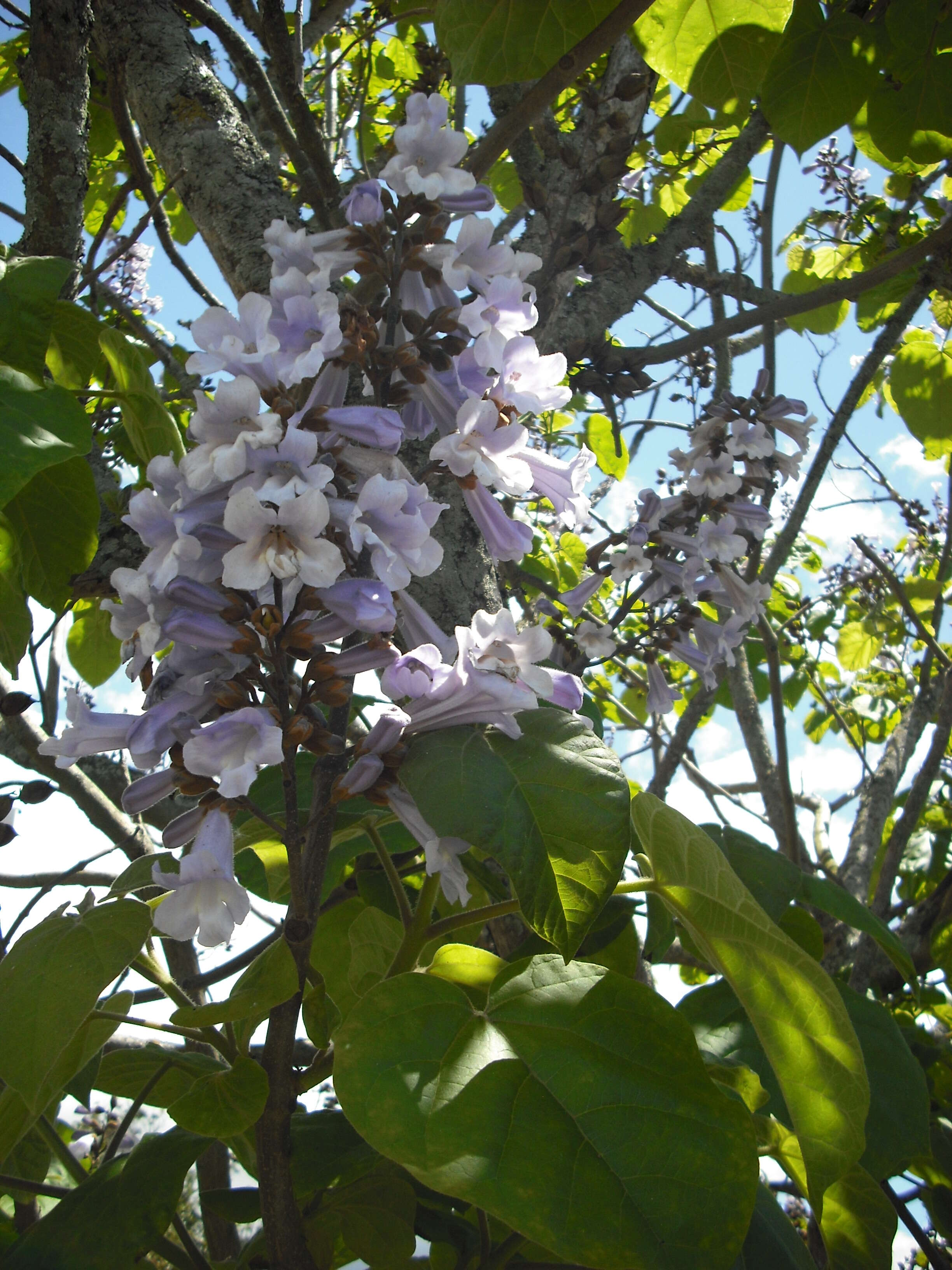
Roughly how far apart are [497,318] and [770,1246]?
1.17m

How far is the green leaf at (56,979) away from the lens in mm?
843

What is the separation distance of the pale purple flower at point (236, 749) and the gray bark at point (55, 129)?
49.8 inches

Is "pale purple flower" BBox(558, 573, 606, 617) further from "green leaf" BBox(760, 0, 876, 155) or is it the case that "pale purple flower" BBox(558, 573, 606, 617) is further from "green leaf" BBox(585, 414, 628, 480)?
"green leaf" BBox(760, 0, 876, 155)

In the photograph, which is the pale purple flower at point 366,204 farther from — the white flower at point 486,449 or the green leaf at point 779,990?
→ the green leaf at point 779,990

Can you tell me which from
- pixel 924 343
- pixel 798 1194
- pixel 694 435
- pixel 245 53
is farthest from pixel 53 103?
pixel 924 343

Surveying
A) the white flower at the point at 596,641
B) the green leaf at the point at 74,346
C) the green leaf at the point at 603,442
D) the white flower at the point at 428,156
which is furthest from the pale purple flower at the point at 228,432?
the green leaf at the point at 603,442

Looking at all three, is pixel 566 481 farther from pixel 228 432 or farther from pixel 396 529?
pixel 228 432

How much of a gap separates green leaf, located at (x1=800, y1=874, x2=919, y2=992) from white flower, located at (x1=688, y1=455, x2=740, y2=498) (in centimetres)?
105

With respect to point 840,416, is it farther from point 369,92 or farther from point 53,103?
point 369,92

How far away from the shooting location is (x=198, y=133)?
1.89 meters

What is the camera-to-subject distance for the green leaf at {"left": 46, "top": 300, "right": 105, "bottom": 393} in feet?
4.88

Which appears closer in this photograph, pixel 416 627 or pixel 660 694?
pixel 416 627

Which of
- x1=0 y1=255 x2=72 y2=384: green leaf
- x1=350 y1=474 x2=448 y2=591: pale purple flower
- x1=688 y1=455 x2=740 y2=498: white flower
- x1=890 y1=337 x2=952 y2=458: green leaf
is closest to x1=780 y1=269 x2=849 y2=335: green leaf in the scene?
x1=890 y1=337 x2=952 y2=458: green leaf

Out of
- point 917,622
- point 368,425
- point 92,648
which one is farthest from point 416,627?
point 917,622
